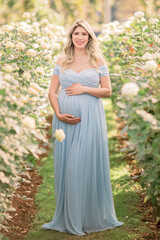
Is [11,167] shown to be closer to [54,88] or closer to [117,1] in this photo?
[54,88]

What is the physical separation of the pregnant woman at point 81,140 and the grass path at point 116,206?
0.13 meters

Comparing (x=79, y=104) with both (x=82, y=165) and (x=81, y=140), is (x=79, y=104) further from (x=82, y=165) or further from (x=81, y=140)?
(x=82, y=165)

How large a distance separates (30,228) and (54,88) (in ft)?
4.88

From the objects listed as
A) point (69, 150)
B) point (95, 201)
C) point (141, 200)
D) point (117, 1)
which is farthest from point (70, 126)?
point (117, 1)

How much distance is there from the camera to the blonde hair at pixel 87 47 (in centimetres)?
372

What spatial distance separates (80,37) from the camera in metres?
3.71

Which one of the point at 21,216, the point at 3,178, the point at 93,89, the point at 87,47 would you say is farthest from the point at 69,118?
the point at 21,216

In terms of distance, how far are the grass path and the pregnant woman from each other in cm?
13

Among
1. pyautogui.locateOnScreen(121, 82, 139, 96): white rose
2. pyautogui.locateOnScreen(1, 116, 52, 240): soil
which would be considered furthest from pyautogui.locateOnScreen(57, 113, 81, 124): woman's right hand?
pyautogui.locateOnScreen(121, 82, 139, 96): white rose

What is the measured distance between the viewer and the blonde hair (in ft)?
12.2

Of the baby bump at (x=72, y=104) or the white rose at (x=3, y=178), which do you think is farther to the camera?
the baby bump at (x=72, y=104)

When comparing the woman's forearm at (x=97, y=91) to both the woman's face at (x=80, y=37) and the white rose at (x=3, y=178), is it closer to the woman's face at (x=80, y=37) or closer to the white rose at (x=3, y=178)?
the woman's face at (x=80, y=37)

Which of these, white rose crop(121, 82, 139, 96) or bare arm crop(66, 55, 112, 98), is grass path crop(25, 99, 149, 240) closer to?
bare arm crop(66, 55, 112, 98)

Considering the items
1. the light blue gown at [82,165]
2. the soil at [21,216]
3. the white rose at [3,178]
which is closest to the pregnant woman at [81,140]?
the light blue gown at [82,165]
